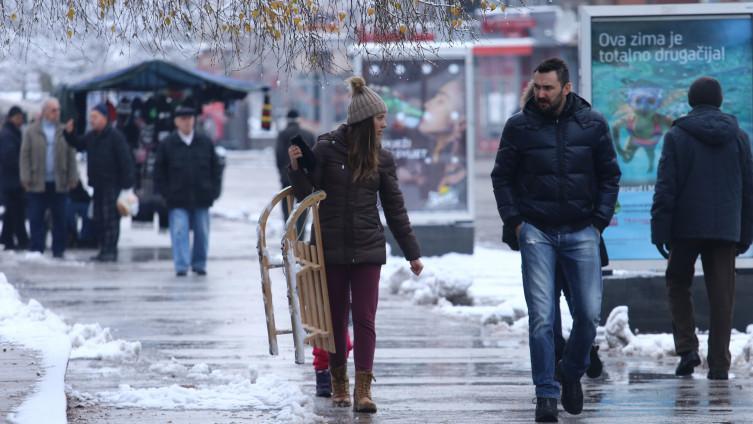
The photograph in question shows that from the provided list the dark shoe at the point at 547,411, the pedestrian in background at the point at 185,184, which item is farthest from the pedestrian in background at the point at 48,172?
the dark shoe at the point at 547,411

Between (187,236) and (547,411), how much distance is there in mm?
9373

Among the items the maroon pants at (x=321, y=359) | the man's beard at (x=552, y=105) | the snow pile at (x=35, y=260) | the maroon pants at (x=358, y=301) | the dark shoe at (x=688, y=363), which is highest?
the man's beard at (x=552, y=105)

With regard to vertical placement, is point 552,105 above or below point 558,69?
below

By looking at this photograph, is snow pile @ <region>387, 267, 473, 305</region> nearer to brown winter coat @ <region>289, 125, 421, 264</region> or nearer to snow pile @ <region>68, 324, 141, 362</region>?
snow pile @ <region>68, 324, 141, 362</region>

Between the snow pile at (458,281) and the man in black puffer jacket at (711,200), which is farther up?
the man in black puffer jacket at (711,200)

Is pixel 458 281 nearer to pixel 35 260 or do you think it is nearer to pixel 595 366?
pixel 595 366

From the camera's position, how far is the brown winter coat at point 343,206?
818 cm

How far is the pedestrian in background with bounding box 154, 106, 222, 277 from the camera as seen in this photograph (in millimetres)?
16734

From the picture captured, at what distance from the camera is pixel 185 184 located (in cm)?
1675

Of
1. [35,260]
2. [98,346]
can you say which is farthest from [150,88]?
[98,346]

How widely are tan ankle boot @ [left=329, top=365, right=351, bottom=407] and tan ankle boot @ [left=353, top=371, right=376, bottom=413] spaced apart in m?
0.21

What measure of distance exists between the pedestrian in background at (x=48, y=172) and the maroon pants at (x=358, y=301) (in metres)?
11.3

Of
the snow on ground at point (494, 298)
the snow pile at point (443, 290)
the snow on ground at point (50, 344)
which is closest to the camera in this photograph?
the snow on ground at point (50, 344)

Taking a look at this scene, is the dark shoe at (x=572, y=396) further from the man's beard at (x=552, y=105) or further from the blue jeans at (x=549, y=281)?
the man's beard at (x=552, y=105)
